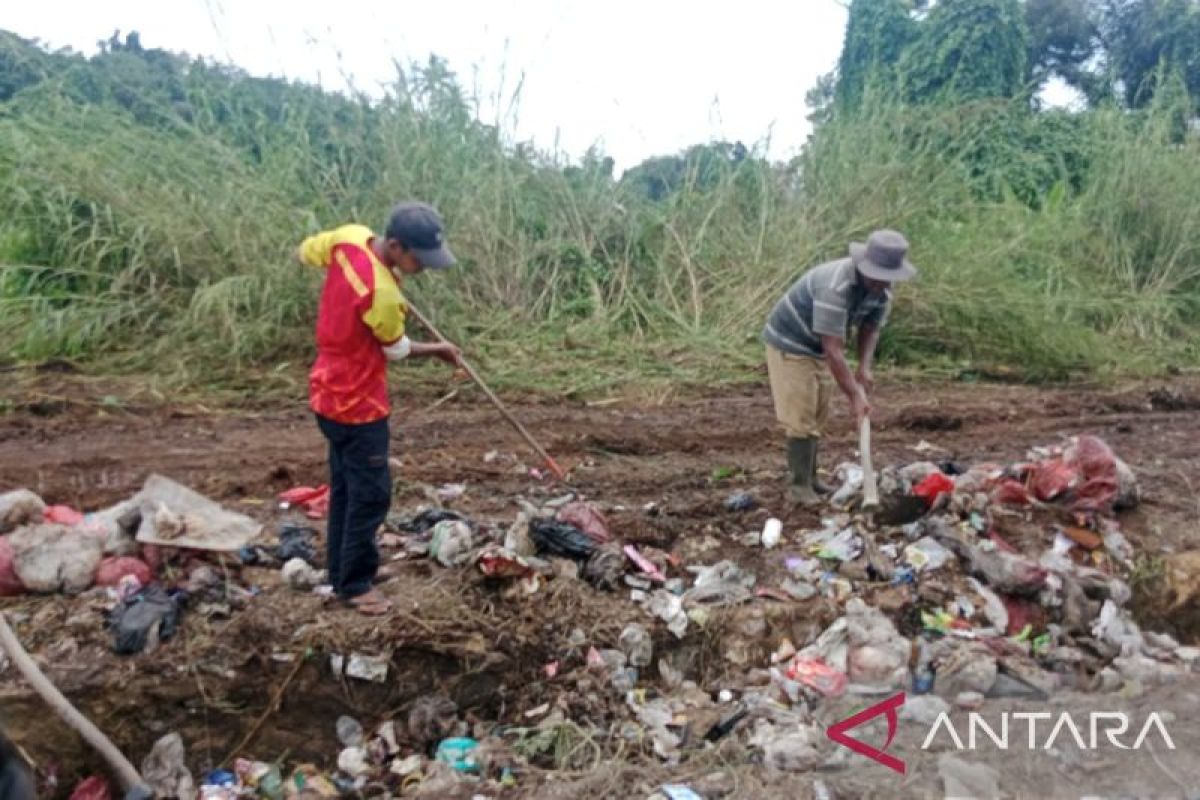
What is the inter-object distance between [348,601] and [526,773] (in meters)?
0.86

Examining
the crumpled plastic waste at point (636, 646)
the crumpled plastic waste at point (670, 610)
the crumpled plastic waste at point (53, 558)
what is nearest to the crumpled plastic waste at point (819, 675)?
the crumpled plastic waste at point (670, 610)

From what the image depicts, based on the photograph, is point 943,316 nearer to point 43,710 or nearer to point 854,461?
point 854,461

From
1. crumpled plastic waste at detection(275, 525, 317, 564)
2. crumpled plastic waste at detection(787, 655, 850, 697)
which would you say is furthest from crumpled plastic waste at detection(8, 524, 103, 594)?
crumpled plastic waste at detection(787, 655, 850, 697)

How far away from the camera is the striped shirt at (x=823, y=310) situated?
415 cm

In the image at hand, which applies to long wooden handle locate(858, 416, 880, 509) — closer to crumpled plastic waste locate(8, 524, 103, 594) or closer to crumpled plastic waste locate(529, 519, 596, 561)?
crumpled plastic waste locate(529, 519, 596, 561)

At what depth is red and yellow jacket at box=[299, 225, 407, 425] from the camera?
9.63 ft

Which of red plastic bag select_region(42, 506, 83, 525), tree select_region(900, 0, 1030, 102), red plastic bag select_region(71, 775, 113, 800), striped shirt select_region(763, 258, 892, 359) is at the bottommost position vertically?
red plastic bag select_region(71, 775, 113, 800)

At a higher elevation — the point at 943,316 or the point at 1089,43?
the point at 1089,43

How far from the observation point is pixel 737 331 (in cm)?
797

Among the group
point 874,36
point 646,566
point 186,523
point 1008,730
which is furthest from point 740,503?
point 874,36

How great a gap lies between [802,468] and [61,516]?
314cm

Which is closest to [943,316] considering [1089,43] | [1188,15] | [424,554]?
[424,554]

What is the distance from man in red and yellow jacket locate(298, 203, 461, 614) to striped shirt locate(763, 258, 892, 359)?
170 cm

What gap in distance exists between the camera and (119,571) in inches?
136
